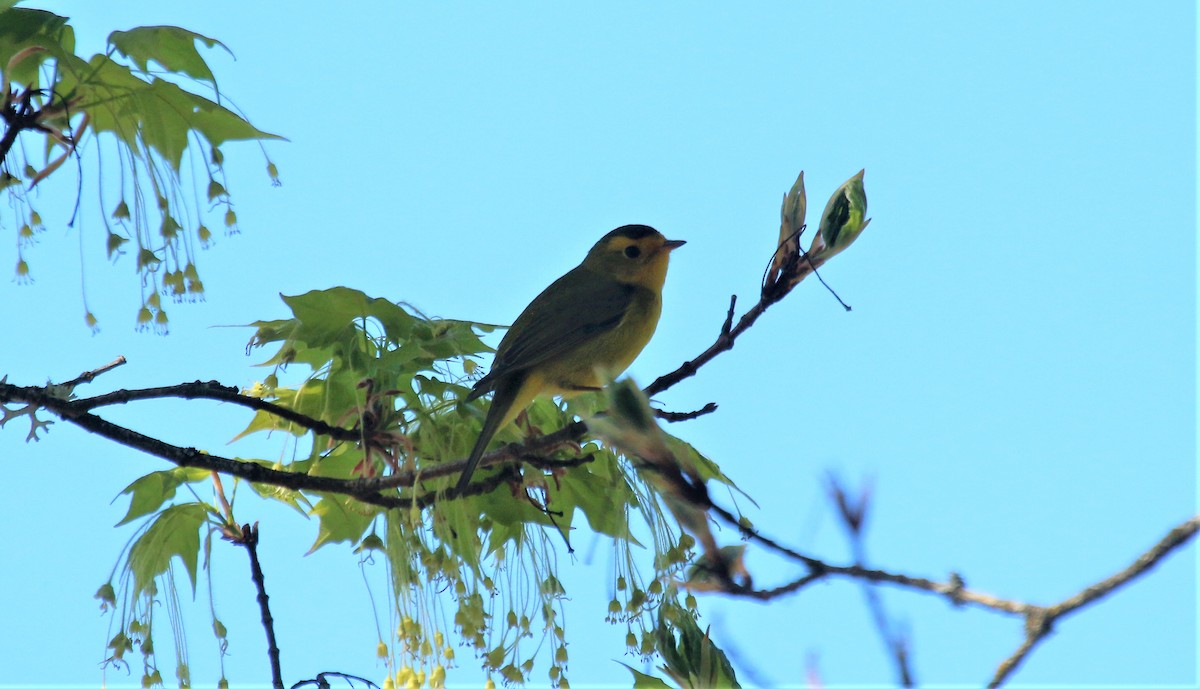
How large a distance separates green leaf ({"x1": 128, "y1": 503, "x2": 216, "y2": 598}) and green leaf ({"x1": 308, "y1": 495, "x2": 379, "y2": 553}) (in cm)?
35

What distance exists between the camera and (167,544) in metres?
3.72

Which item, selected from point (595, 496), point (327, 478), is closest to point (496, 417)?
point (595, 496)

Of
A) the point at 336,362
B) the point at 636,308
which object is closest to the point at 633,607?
the point at 336,362

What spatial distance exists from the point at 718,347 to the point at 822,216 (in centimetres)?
42

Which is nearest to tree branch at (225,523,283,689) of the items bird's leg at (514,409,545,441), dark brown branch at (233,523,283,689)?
dark brown branch at (233,523,283,689)

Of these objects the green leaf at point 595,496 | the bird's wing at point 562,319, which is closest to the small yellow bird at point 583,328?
the bird's wing at point 562,319

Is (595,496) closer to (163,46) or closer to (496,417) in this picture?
(496,417)

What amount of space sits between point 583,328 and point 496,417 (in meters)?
1.15

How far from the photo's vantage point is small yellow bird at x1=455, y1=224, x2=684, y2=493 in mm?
4020

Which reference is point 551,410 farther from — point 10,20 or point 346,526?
point 10,20

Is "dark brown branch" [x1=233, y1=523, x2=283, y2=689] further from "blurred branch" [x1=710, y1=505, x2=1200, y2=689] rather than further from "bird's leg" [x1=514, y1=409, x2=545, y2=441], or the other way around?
"blurred branch" [x1=710, y1=505, x2=1200, y2=689]

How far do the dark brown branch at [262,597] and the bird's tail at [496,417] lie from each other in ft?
2.21

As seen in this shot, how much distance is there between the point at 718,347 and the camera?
2783 millimetres

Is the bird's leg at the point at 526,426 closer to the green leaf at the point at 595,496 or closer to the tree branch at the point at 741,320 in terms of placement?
the green leaf at the point at 595,496
